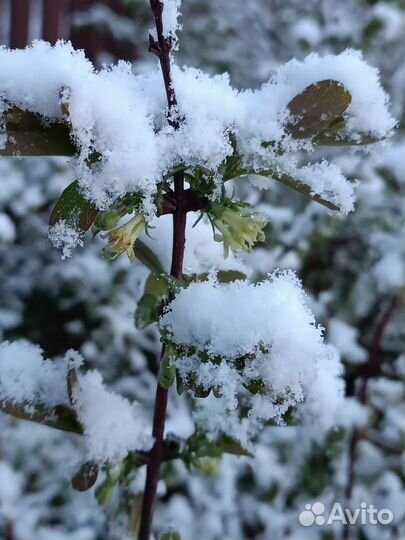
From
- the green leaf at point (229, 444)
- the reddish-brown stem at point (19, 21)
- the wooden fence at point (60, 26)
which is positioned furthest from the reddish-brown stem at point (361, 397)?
the reddish-brown stem at point (19, 21)

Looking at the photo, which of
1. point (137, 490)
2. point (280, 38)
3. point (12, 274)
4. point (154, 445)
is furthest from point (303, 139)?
point (280, 38)

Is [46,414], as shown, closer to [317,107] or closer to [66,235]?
[66,235]

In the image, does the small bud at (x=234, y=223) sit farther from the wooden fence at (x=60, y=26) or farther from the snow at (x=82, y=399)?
the wooden fence at (x=60, y=26)

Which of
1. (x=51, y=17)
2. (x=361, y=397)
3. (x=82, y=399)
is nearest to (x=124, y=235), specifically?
(x=82, y=399)

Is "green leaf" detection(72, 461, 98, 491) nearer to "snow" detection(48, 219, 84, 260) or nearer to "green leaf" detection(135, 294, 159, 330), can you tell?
"green leaf" detection(135, 294, 159, 330)

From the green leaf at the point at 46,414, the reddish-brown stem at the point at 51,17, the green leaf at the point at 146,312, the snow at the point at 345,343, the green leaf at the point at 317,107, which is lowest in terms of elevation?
the green leaf at the point at 46,414

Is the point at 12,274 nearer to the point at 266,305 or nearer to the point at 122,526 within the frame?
the point at 122,526
